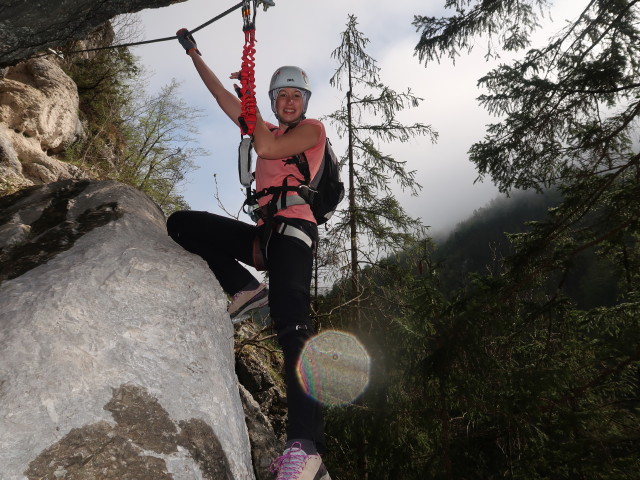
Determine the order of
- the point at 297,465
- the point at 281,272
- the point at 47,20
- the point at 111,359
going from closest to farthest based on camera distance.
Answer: the point at 111,359 < the point at 297,465 < the point at 281,272 < the point at 47,20

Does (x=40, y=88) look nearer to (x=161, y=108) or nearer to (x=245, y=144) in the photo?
(x=161, y=108)

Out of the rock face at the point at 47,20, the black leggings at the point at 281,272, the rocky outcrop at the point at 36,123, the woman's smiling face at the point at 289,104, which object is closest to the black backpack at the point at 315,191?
the black leggings at the point at 281,272

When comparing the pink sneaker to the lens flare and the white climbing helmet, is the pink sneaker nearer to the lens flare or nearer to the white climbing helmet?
the white climbing helmet

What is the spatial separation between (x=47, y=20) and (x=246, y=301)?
10.9ft

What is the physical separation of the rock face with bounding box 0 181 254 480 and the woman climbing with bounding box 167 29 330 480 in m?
0.35

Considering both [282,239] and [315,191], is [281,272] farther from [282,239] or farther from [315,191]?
[315,191]

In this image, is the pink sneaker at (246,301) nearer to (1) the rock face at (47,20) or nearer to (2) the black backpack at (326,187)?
(2) the black backpack at (326,187)

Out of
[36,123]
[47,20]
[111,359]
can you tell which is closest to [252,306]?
[111,359]

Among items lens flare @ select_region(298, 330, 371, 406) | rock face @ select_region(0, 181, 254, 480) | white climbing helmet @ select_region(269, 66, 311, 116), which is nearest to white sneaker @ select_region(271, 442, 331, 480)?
rock face @ select_region(0, 181, 254, 480)

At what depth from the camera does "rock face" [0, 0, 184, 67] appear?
3.75 m

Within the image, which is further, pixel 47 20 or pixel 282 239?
pixel 47 20

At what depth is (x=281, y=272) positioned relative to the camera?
2.98 metres

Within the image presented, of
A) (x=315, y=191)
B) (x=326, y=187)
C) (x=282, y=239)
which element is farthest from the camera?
(x=326, y=187)

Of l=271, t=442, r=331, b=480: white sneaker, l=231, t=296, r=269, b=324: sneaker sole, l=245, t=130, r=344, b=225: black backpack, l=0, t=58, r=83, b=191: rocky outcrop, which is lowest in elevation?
l=271, t=442, r=331, b=480: white sneaker
